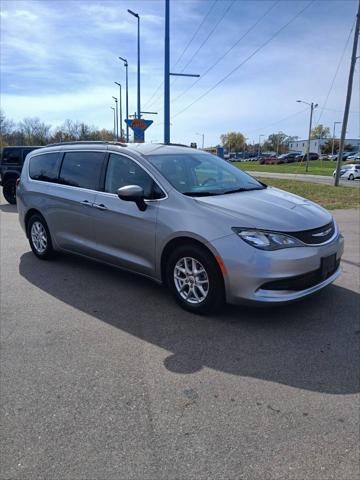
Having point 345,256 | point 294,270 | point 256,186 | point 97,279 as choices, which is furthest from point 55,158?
point 345,256

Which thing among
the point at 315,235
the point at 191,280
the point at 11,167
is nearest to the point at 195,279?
the point at 191,280

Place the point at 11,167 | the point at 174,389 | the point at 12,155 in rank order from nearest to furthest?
the point at 174,389 → the point at 11,167 → the point at 12,155

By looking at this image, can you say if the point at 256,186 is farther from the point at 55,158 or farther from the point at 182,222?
the point at 55,158

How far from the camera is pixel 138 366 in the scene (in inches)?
130

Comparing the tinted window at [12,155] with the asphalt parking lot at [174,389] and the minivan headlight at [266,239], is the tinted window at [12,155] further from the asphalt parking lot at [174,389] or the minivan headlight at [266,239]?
the minivan headlight at [266,239]

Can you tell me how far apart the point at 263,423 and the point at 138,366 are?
1.11 meters

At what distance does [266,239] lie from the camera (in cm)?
378

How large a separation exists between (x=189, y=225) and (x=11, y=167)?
493 inches

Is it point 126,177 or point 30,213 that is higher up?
point 126,177

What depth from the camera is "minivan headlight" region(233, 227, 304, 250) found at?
3764mm

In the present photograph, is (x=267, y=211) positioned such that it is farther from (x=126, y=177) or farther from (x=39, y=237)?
(x=39, y=237)

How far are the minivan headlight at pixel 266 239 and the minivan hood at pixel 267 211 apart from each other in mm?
56

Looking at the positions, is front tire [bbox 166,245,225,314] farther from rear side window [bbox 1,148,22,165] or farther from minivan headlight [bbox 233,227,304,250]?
rear side window [bbox 1,148,22,165]

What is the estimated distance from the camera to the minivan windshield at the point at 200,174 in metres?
4.57
